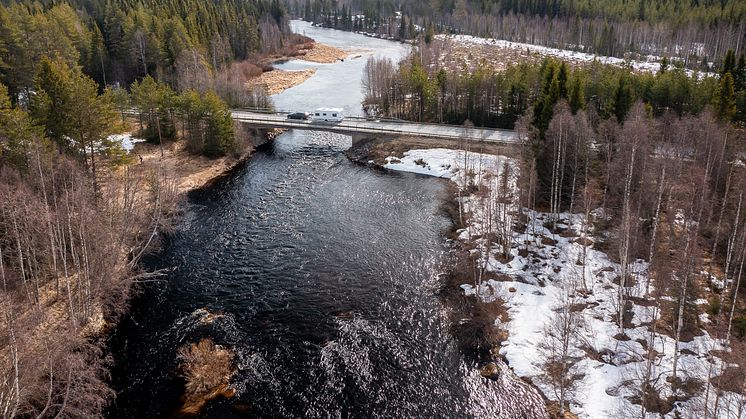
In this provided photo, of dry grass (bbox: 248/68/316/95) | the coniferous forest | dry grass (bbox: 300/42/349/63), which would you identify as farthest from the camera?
dry grass (bbox: 300/42/349/63)

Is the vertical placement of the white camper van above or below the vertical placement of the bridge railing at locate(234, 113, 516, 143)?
above

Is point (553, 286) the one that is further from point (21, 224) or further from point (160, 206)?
point (21, 224)

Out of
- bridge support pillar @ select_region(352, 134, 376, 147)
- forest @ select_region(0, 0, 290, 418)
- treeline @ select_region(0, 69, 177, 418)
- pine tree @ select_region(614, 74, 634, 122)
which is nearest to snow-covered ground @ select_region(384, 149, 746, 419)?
pine tree @ select_region(614, 74, 634, 122)

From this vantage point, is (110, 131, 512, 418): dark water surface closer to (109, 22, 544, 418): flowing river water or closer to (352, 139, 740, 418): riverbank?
(109, 22, 544, 418): flowing river water

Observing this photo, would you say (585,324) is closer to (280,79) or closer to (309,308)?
(309,308)

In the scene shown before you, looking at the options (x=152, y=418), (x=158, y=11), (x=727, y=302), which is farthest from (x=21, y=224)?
(x=158, y=11)

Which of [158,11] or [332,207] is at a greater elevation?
[158,11]

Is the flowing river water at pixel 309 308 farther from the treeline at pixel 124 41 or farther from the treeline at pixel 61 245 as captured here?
the treeline at pixel 124 41
